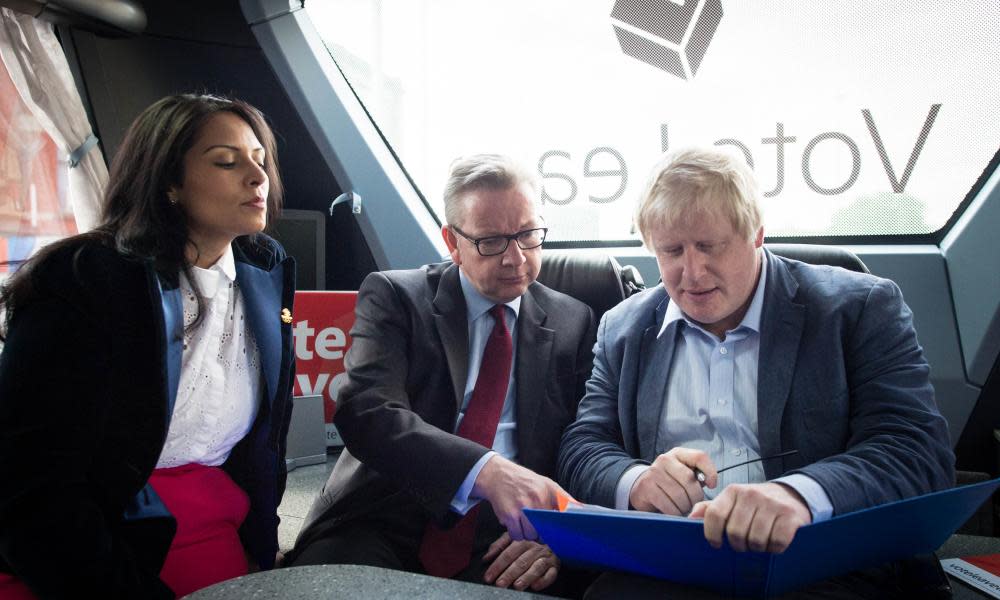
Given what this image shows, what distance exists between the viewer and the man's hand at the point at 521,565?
1381 mm

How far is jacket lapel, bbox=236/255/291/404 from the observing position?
1.61 metres

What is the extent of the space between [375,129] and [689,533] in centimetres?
328

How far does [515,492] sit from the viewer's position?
131cm

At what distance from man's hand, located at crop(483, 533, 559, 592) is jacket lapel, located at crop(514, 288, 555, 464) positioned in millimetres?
217

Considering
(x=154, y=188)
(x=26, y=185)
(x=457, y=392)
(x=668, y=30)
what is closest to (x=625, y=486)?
(x=457, y=392)

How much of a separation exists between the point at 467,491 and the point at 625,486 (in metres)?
0.32

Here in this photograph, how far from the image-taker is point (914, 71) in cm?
258

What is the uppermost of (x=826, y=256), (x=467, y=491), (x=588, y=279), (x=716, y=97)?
(x=716, y=97)

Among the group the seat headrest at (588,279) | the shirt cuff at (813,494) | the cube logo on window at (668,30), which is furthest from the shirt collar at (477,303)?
the cube logo on window at (668,30)

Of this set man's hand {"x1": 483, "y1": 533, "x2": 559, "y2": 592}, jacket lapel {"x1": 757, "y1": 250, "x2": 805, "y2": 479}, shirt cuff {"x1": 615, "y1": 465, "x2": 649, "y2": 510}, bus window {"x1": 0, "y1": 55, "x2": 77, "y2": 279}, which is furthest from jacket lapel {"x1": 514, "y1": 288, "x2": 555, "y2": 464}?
bus window {"x1": 0, "y1": 55, "x2": 77, "y2": 279}

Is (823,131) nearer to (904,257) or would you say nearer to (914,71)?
(914,71)

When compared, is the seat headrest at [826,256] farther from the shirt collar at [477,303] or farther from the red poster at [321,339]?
the red poster at [321,339]

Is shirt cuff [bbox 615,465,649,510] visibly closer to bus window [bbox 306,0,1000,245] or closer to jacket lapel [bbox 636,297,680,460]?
jacket lapel [bbox 636,297,680,460]

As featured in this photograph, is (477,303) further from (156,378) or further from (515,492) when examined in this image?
(156,378)
